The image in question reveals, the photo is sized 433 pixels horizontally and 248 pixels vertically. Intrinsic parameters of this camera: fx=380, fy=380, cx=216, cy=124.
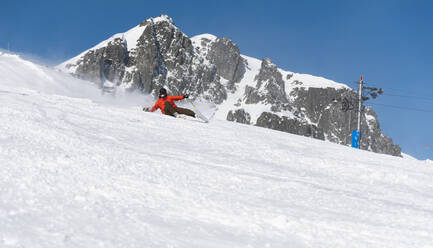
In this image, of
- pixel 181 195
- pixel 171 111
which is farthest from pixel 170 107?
pixel 181 195

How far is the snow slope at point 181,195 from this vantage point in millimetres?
2773

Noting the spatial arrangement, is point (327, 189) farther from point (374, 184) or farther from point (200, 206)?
point (200, 206)

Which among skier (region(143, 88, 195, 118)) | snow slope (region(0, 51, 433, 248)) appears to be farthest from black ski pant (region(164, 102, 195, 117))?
snow slope (region(0, 51, 433, 248))

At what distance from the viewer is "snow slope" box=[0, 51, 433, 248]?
277 centimetres

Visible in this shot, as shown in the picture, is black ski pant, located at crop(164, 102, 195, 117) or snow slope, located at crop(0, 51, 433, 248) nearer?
snow slope, located at crop(0, 51, 433, 248)

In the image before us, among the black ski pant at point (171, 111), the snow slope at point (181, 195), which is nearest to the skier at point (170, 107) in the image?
the black ski pant at point (171, 111)

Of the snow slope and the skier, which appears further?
the skier

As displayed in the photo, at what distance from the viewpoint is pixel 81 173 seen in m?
3.97

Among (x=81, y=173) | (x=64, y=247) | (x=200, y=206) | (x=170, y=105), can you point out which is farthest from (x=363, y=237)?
(x=170, y=105)

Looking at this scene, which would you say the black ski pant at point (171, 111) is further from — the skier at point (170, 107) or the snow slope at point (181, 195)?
the snow slope at point (181, 195)

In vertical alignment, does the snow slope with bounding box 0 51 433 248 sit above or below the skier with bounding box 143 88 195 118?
below

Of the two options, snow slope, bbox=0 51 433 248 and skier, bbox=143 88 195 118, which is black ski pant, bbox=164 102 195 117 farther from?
snow slope, bbox=0 51 433 248

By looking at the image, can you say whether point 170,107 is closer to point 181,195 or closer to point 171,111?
point 171,111

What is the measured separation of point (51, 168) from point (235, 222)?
206 centimetres
